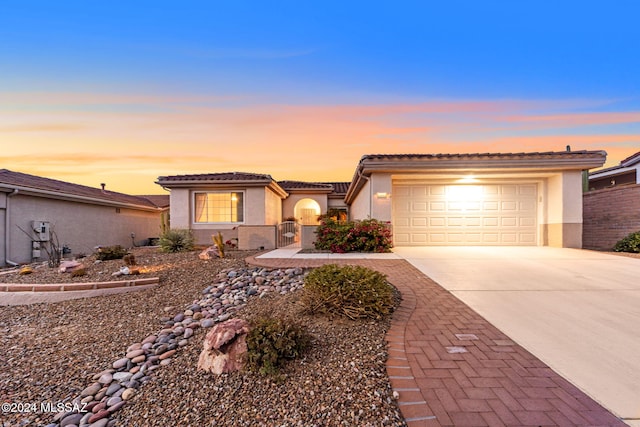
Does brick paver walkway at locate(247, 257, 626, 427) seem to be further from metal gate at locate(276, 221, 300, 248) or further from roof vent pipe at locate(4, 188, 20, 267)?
roof vent pipe at locate(4, 188, 20, 267)

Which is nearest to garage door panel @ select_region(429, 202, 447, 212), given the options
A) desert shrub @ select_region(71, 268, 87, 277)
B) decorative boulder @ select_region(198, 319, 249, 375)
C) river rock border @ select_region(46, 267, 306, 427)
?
river rock border @ select_region(46, 267, 306, 427)

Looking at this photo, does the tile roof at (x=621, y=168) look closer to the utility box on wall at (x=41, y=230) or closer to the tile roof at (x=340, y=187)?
the tile roof at (x=340, y=187)

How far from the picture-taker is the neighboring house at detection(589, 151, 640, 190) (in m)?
15.6

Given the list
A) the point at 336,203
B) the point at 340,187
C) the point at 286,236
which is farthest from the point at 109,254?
the point at 340,187

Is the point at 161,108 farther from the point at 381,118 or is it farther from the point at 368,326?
the point at 368,326

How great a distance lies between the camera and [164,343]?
3.65 m

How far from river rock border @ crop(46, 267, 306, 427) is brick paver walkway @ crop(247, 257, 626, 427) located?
97.7 inches

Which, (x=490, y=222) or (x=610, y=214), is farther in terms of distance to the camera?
(x=490, y=222)

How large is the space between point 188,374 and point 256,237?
8856mm

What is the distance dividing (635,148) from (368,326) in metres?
22.1

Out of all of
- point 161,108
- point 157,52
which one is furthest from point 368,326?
point 161,108

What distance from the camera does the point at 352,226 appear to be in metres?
9.73

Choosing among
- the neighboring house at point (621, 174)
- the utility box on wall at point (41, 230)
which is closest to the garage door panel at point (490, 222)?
the neighboring house at point (621, 174)

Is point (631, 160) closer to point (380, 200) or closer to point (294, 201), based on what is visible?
point (380, 200)
